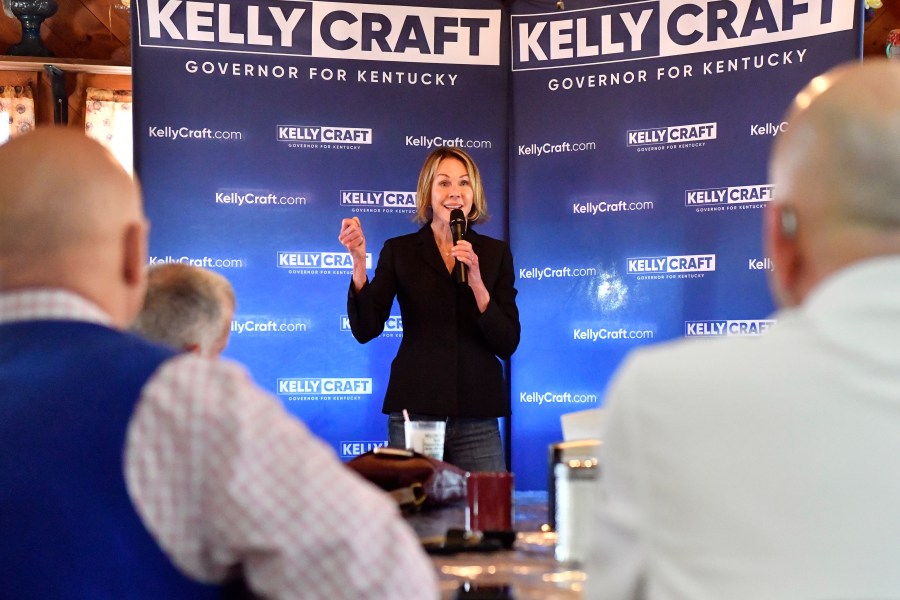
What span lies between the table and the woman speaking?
5.28 feet

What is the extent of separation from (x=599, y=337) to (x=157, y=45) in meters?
2.54

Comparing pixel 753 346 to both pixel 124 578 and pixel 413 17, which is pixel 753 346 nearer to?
pixel 124 578

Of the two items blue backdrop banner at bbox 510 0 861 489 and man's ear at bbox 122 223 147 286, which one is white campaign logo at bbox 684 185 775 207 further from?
man's ear at bbox 122 223 147 286

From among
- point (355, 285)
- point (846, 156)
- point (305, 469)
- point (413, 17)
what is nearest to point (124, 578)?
point (305, 469)

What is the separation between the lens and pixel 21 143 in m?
1.31

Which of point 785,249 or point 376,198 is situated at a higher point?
point 376,198

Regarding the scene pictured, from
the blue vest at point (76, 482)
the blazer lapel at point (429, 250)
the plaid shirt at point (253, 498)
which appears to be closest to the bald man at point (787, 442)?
the plaid shirt at point (253, 498)

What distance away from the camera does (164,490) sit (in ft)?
3.67

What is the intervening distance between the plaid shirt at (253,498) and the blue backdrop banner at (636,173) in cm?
385

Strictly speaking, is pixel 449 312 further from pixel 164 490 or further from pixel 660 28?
pixel 164 490

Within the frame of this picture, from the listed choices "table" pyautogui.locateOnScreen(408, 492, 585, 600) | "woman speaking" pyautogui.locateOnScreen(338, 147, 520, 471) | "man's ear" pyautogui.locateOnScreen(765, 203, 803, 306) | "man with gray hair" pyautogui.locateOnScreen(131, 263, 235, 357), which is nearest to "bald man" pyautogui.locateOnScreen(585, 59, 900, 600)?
"man's ear" pyautogui.locateOnScreen(765, 203, 803, 306)

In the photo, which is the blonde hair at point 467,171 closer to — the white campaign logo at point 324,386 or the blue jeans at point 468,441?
the blue jeans at point 468,441

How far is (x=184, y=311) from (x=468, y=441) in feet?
5.99

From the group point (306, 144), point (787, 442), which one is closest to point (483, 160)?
point (306, 144)
